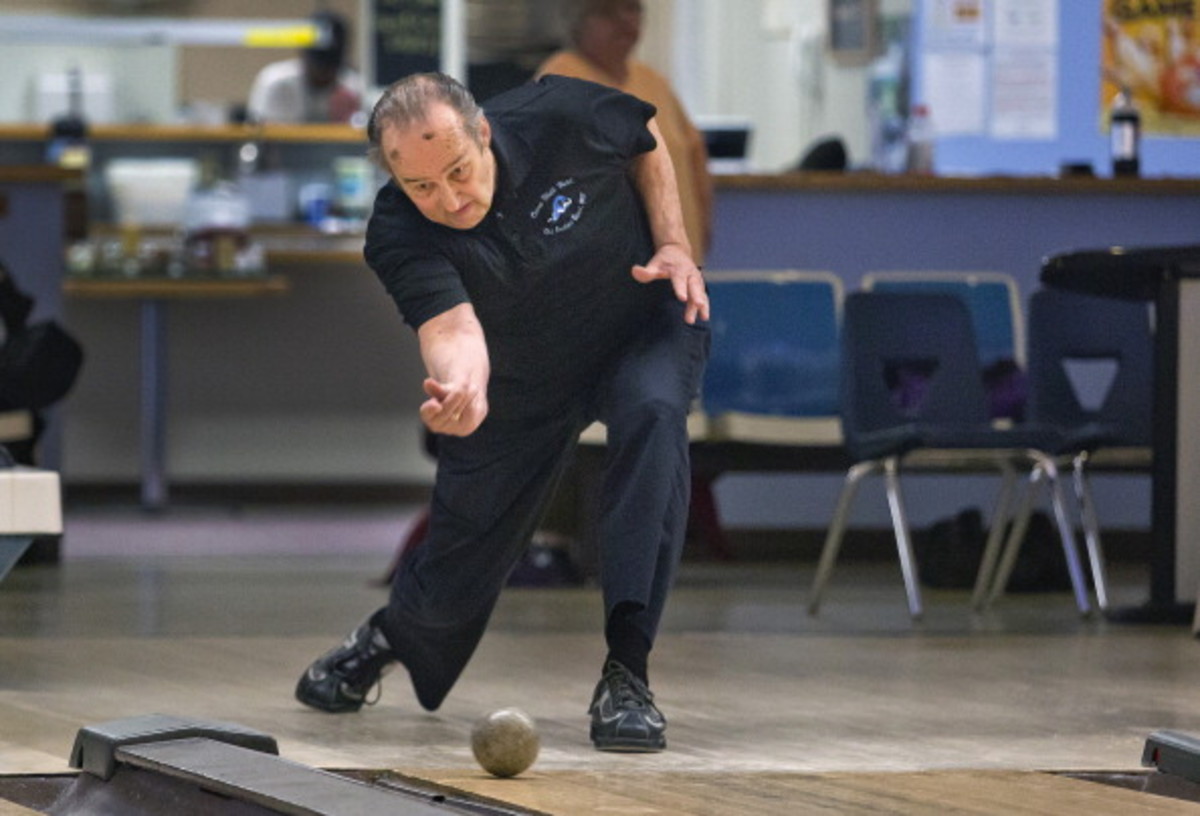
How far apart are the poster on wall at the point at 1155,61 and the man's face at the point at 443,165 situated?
5.50 metres

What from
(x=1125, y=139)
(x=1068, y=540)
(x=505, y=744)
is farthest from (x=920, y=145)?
(x=505, y=744)

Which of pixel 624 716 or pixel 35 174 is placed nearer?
pixel 624 716

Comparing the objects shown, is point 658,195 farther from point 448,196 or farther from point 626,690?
point 626,690

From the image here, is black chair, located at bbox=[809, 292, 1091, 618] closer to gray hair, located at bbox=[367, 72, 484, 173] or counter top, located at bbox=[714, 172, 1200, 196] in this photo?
counter top, located at bbox=[714, 172, 1200, 196]

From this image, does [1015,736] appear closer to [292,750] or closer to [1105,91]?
[292,750]

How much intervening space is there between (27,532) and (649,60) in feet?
28.3

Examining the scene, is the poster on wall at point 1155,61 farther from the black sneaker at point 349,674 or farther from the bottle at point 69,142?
the black sneaker at point 349,674

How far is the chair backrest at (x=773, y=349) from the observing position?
7074 mm

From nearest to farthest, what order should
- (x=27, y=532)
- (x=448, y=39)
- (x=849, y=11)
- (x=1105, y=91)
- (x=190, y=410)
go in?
1. (x=27, y=532)
2. (x=1105, y=91)
3. (x=849, y=11)
4. (x=190, y=410)
5. (x=448, y=39)

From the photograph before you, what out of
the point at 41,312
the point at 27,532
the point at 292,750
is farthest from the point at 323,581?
the point at 292,750

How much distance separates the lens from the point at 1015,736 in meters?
3.72

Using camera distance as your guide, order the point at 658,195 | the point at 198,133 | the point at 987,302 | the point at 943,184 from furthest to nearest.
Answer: the point at 198,133 → the point at 943,184 → the point at 987,302 → the point at 658,195

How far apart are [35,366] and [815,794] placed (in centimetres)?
423

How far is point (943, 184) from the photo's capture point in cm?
775
